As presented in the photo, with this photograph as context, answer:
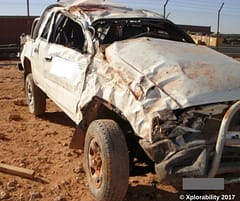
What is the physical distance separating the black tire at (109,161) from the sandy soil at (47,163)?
33cm

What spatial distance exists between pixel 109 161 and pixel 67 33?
286 cm

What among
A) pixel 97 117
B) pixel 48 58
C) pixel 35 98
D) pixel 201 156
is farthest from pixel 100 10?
pixel 201 156

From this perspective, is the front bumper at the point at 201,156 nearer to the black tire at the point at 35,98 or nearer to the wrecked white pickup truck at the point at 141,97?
the wrecked white pickup truck at the point at 141,97

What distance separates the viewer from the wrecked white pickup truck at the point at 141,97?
3523 millimetres

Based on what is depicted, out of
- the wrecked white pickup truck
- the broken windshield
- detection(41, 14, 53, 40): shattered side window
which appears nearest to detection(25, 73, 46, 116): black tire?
detection(41, 14, 53, 40): shattered side window

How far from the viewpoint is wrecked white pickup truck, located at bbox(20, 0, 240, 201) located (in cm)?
352

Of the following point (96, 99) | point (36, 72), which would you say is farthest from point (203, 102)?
point (36, 72)

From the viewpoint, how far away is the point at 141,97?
12.5 feet

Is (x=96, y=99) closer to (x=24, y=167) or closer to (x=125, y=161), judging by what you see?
(x=125, y=161)

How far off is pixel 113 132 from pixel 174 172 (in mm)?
764

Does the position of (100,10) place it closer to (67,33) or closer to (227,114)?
(67,33)

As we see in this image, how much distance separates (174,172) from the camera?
3498 millimetres

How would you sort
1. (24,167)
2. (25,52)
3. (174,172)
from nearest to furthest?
1. (174,172)
2. (24,167)
3. (25,52)

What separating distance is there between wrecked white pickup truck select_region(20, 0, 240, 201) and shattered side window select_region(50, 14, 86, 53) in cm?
4
